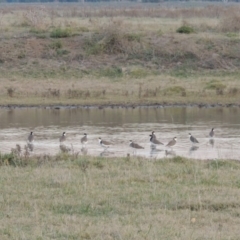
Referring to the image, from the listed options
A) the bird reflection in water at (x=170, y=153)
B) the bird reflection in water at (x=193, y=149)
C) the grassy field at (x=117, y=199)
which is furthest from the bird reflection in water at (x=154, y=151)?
the grassy field at (x=117, y=199)

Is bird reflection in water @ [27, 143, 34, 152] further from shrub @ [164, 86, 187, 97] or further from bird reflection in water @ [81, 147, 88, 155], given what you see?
shrub @ [164, 86, 187, 97]

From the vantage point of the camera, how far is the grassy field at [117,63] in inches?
1225

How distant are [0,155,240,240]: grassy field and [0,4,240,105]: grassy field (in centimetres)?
1630

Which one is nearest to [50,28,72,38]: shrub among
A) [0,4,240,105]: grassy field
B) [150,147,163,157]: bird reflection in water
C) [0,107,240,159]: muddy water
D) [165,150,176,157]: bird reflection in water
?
[0,4,240,105]: grassy field

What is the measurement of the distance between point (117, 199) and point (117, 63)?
88.8 feet

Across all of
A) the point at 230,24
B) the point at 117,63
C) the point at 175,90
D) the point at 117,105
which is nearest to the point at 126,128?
the point at 117,105

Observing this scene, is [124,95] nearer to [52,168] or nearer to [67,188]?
[52,168]

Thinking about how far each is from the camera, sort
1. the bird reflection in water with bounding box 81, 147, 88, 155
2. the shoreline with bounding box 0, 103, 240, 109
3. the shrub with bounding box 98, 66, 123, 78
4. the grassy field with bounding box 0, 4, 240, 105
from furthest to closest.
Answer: the shrub with bounding box 98, 66, 123, 78 < the grassy field with bounding box 0, 4, 240, 105 < the shoreline with bounding box 0, 103, 240, 109 < the bird reflection in water with bounding box 81, 147, 88, 155

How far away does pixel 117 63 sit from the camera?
3734 centimetres

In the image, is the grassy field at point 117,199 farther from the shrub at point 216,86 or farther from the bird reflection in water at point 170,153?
the shrub at point 216,86

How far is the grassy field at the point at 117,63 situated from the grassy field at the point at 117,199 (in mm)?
16296

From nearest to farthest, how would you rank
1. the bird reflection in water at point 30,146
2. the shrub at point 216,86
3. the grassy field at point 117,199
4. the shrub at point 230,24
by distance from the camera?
the grassy field at point 117,199
the bird reflection in water at point 30,146
the shrub at point 216,86
the shrub at point 230,24

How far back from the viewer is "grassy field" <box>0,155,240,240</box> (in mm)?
8773

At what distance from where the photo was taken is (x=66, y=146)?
18.9 meters
